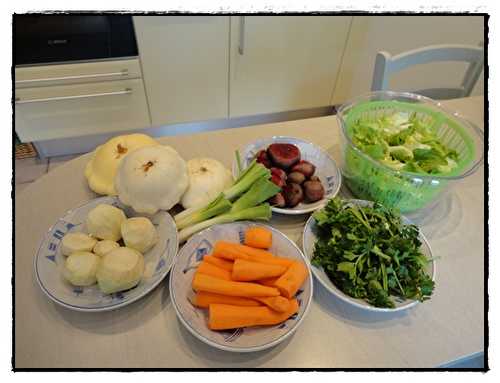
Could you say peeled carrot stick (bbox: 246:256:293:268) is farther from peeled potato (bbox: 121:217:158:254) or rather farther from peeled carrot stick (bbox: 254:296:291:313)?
peeled potato (bbox: 121:217:158:254)

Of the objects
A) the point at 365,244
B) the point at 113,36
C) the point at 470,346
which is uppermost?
the point at 113,36

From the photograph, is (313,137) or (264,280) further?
(313,137)

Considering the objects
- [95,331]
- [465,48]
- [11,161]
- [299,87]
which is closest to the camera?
[95,331]

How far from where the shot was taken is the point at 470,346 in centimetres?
66

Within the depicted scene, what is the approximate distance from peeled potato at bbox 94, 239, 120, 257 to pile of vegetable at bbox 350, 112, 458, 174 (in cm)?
62

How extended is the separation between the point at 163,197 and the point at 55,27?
130cm

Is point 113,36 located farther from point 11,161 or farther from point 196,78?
point 11,161

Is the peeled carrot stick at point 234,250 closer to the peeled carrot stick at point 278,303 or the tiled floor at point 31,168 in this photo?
the peeled carrot stick at point 278,303

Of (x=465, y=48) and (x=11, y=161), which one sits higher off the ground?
(x=465, y=48)

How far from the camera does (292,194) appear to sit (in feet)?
2.65

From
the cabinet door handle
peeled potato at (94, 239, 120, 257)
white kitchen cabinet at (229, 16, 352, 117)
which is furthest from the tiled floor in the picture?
peeled potato at (94, 239, 120, 257)

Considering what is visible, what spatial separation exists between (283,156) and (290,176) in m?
0.06

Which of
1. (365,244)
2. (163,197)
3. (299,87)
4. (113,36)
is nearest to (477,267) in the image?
(365,244)

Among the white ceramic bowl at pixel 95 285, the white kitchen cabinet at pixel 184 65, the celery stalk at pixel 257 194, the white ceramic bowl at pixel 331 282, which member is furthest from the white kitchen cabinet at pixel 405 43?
the white ceramic bowl at pixel 95 285
